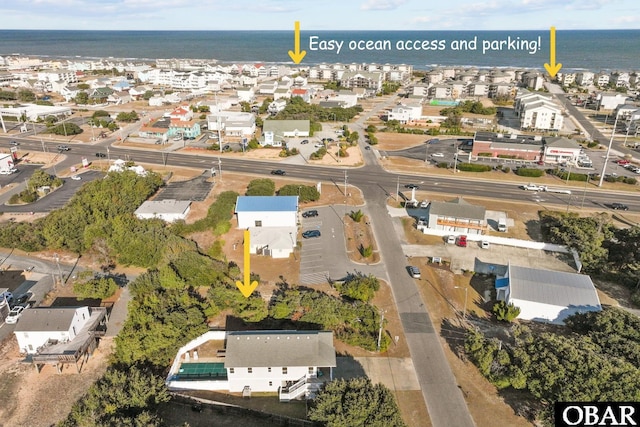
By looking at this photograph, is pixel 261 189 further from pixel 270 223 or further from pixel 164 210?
pixel 164 210

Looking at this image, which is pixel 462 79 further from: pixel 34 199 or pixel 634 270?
pixel 34 199

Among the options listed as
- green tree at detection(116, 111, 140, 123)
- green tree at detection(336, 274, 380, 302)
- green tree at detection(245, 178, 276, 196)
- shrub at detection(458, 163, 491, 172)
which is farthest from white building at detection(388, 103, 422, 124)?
green tree at detection(336, 274, 380, 302)

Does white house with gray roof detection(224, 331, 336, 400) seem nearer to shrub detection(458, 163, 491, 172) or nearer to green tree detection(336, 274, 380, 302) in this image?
green tree detection(336, 274, 380, 302)

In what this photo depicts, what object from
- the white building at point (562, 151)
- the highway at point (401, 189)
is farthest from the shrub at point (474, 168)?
the white building at point (562, 151)

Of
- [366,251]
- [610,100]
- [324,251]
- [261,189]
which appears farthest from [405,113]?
[366,251]

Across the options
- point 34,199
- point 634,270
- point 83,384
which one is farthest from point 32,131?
point 634,270

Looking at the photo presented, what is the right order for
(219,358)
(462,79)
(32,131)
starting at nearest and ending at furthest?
(219,358) < (32,131) < (462,79)
